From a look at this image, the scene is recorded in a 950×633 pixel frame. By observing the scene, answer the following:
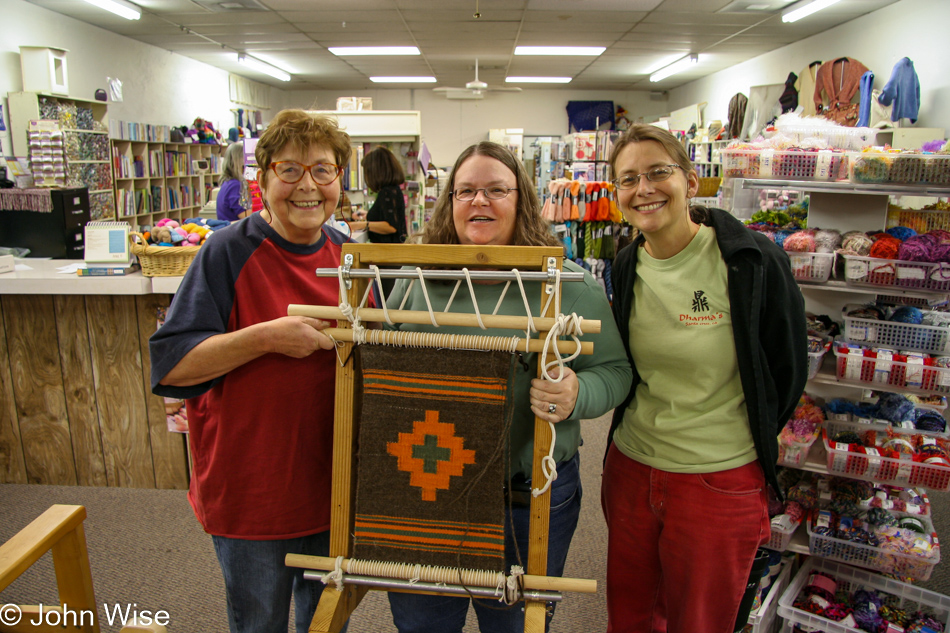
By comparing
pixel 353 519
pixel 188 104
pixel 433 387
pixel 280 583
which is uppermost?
pixel 188 104

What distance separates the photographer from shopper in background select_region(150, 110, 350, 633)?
3.88ft

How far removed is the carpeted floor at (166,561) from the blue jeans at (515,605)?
895 mm

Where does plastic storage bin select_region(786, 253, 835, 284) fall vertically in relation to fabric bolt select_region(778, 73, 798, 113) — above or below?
below

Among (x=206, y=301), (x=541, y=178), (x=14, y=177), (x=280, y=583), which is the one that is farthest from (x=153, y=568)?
(x=541, y=178)

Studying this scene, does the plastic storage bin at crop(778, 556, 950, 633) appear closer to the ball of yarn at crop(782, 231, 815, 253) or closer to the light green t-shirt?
the light green t-shirt

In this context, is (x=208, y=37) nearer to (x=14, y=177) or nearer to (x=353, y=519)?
(x=14, y=177)

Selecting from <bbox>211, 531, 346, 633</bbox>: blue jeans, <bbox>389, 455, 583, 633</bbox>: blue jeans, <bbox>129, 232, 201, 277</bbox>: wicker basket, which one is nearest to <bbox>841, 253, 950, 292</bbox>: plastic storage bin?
<bbox>389, 455, 583, 633</bbox>: blue jeans

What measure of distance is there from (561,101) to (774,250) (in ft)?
41.6

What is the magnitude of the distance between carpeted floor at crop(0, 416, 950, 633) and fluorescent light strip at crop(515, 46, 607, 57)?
22.5 feet

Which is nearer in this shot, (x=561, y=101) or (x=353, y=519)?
(x=353, y=519)

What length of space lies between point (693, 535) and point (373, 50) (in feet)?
28.1

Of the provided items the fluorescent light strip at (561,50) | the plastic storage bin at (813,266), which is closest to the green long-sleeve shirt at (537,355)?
the plastic storage bin at (813,266)

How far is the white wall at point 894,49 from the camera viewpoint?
4.98 meters

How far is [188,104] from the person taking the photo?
9008 millimetres
